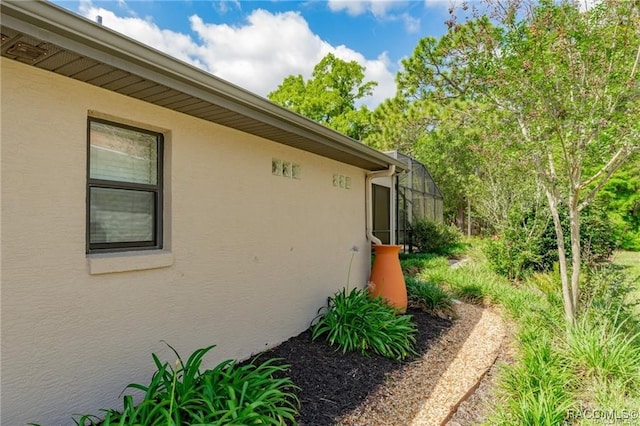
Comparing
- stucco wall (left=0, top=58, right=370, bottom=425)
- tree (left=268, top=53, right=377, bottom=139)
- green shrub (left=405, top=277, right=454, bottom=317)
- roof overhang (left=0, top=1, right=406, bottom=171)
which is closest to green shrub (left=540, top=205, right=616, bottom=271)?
green shrub (left=405, top=277, right=454, bottom=317)

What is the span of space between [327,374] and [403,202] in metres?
10.0

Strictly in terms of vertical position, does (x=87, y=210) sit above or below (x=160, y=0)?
below

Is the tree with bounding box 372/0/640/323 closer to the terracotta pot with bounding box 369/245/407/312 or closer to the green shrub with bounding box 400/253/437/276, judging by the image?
the terracotta pot with bounding box 369/245/407/312

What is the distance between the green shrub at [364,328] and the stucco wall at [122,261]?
50cm

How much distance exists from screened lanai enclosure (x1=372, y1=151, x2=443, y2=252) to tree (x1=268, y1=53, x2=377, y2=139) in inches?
337

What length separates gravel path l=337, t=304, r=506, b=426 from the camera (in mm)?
3357

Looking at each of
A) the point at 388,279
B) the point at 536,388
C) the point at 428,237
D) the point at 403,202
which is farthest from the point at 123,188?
the point at 428,237

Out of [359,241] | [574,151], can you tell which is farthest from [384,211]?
[574,151]

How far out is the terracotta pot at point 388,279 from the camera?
20.3 ft

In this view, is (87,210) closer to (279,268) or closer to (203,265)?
(203,265)

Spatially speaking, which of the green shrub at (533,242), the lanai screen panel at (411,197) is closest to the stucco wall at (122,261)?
the green shrub at (533,242)

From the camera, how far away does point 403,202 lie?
43.7ft

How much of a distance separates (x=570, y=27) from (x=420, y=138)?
15214 millimetres

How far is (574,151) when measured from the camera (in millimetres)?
4594
